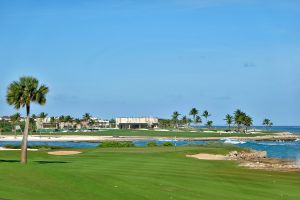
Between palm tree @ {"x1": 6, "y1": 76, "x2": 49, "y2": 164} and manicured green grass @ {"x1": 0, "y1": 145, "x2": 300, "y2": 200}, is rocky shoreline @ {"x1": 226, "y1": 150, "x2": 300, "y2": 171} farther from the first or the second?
palm tree @ {"x1": 6, "y1": 76, "x2": 49, "y2": 164}

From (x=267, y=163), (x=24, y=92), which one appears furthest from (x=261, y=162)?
(x=24, y=92)

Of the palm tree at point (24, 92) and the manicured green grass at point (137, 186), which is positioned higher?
the palm tree at point (24, 92)

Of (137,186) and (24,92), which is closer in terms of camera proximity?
(137,186)

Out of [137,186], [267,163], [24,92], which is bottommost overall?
[267,163]

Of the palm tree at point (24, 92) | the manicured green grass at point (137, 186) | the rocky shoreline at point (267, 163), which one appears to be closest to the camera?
the manicured green grass at point (137, 186)

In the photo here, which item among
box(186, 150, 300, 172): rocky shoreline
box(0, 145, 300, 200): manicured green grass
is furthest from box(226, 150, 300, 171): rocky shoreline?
box(0, 145, 300, 200): manicured green grass

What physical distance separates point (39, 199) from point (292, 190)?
18477 millimetres

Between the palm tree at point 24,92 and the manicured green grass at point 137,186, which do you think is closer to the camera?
the manicured green grass at point 137,186

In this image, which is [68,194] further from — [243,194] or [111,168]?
[111,168]

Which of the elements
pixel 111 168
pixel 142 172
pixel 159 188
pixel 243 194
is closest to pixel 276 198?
pixel 243 194

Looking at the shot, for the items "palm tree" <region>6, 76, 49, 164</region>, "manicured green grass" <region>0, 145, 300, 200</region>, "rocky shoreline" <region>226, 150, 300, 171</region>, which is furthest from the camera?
"rocky shoreline" <region>226, 150, 300, 171</region>

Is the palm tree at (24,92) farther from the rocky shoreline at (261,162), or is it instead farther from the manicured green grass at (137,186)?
the rocky shoreline at (261,162)

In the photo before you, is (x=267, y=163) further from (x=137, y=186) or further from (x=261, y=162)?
(x=137, y=186)

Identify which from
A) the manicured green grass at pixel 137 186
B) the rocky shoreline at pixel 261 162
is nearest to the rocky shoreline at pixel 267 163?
the rocky shoreline at pixel 261 162
